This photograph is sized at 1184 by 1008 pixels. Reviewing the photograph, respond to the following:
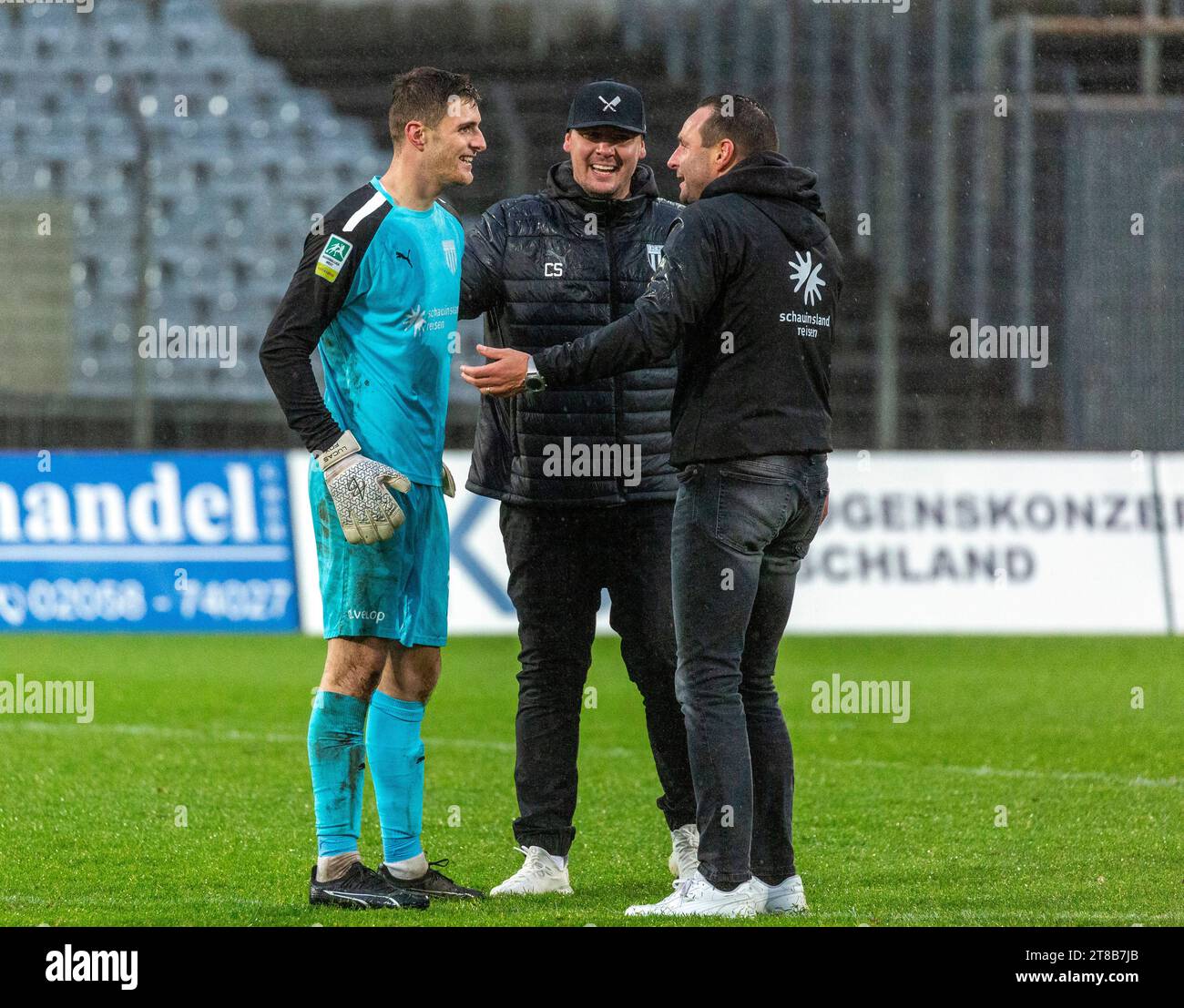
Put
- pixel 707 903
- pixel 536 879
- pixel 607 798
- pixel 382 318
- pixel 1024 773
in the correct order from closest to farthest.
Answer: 1. pixel 707 903
2. pixel 382 318
3. pixel 536 879
4. pixel 607 798
5. pixel 1024 773

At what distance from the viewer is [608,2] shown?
15.3m

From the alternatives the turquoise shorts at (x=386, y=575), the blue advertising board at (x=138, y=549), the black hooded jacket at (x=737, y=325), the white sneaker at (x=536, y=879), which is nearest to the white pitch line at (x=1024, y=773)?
the white sneaker at (x=536, y=879)

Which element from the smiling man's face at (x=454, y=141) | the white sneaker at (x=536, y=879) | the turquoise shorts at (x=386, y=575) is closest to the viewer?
the turquoise shorts at (x=386, y=575)

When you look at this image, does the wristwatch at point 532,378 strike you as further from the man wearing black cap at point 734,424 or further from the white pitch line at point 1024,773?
the white pitch line at point 1024,773

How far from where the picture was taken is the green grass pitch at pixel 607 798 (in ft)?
14.0

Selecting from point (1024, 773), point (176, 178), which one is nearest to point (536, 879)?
point (1024, 773)

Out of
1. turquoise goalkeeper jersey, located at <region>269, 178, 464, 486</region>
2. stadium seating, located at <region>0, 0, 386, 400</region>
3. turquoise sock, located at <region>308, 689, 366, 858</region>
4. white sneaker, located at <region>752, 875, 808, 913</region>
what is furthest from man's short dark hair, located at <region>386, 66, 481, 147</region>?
stadium seating, located at <region>0, 0, 386, 400</region>

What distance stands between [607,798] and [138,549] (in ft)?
19.0

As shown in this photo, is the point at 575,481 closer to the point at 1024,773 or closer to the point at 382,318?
the point at 382,318

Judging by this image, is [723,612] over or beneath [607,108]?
beneath

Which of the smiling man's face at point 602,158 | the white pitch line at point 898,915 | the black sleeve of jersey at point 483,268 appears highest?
the smiling man's face at point 602,158

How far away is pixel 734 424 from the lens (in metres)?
3.97
